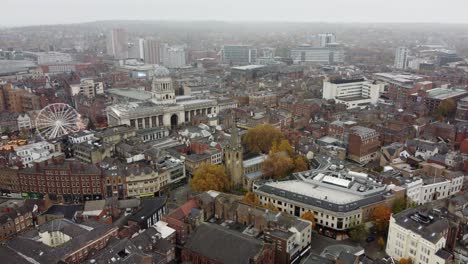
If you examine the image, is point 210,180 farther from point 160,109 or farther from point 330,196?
point 160,109

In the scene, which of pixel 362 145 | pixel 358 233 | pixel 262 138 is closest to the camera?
pixel 358 233

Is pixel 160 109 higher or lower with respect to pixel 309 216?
higher

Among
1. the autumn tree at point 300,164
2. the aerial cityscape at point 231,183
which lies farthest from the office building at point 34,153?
the autumn tree at point 300,164

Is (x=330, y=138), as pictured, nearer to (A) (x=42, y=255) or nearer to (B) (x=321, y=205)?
(B) (x=321, y=205)

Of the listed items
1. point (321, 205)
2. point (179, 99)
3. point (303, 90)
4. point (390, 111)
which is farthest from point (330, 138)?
point (303, 90)

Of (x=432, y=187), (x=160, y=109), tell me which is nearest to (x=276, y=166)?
(x=432, y=187)

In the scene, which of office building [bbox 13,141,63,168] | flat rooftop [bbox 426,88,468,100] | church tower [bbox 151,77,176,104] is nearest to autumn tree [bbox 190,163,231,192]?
office building [bbox 13,141,63,168]
